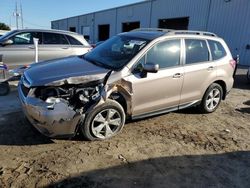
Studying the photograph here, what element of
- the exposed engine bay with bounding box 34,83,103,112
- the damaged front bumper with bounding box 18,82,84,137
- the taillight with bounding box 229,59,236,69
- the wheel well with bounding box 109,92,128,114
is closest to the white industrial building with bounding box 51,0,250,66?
the taillight with bounding box 229,59,236,69

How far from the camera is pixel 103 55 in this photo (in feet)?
17.6

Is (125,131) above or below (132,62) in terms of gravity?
below

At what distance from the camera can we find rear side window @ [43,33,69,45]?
8594 mm

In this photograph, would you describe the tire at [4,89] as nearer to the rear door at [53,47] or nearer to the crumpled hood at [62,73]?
the rear door at [53,47]

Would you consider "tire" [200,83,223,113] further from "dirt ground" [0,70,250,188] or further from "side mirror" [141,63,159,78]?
"side mirror" [141,63,159,78]

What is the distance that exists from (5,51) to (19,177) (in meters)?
5.43

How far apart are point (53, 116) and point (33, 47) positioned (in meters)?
5.01

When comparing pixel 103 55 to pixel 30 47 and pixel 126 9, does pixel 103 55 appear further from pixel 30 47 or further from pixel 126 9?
pixel 126 9

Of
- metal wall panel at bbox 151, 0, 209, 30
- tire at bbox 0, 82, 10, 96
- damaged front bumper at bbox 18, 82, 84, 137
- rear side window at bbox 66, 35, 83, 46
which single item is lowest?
tire at bbox 0, 82, 10, 96

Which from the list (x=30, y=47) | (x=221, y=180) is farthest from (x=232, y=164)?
(x=30, y=47)

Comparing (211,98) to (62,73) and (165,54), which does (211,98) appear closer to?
(165,54)

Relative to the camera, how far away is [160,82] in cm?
502

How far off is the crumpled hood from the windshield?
246 millimetres

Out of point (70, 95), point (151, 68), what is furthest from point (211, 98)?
point (70, 95)
